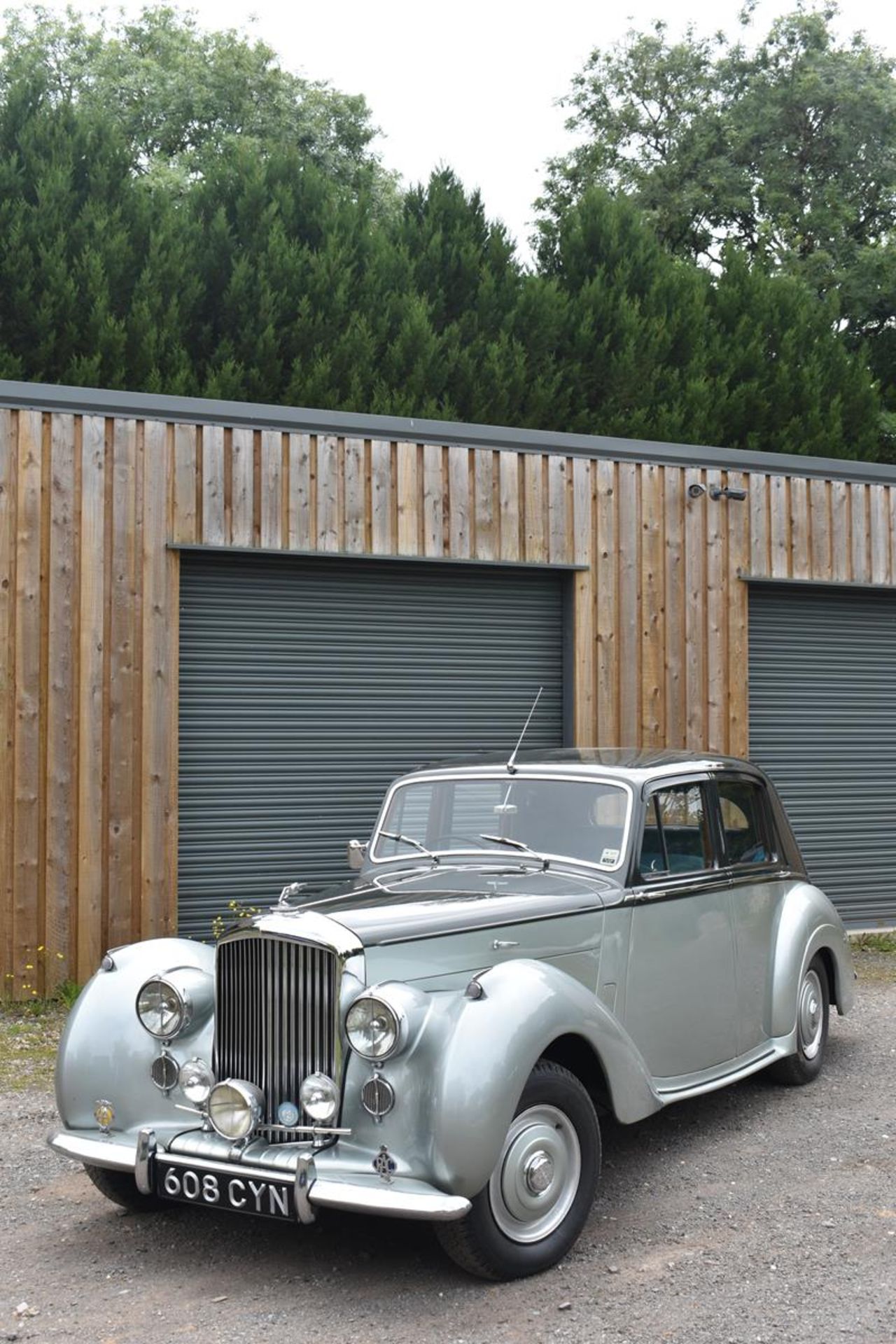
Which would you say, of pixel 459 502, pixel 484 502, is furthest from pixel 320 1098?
Result: pixel 484 502

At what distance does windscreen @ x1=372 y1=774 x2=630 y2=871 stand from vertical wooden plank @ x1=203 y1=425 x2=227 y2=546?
3765mm

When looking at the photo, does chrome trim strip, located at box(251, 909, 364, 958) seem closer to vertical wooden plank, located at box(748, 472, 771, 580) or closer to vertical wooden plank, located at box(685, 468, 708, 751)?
vertical wooden plank, located at box(685, 468, 708, 751)

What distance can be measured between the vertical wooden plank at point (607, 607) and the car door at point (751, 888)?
12.6 ft

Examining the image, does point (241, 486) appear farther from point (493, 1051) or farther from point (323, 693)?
point (493, 1051)

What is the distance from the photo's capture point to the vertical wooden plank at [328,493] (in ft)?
31.2

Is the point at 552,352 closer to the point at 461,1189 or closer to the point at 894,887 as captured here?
the point at 894,887

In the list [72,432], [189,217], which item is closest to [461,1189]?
[72,432]

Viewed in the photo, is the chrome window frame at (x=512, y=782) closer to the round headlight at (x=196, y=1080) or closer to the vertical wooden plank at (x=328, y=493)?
the round headlight at (x=196, y=1080)

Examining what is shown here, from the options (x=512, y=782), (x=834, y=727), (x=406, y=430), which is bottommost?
(x=512, y=782)

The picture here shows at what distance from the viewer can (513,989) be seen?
170 inches

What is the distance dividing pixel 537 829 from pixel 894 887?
7.48m

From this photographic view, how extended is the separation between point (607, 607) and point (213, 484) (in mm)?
3232

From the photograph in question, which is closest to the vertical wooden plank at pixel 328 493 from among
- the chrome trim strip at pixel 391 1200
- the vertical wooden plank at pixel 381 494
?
the vertical wooden plank at pixel 381 494

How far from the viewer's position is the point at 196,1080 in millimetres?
4488
